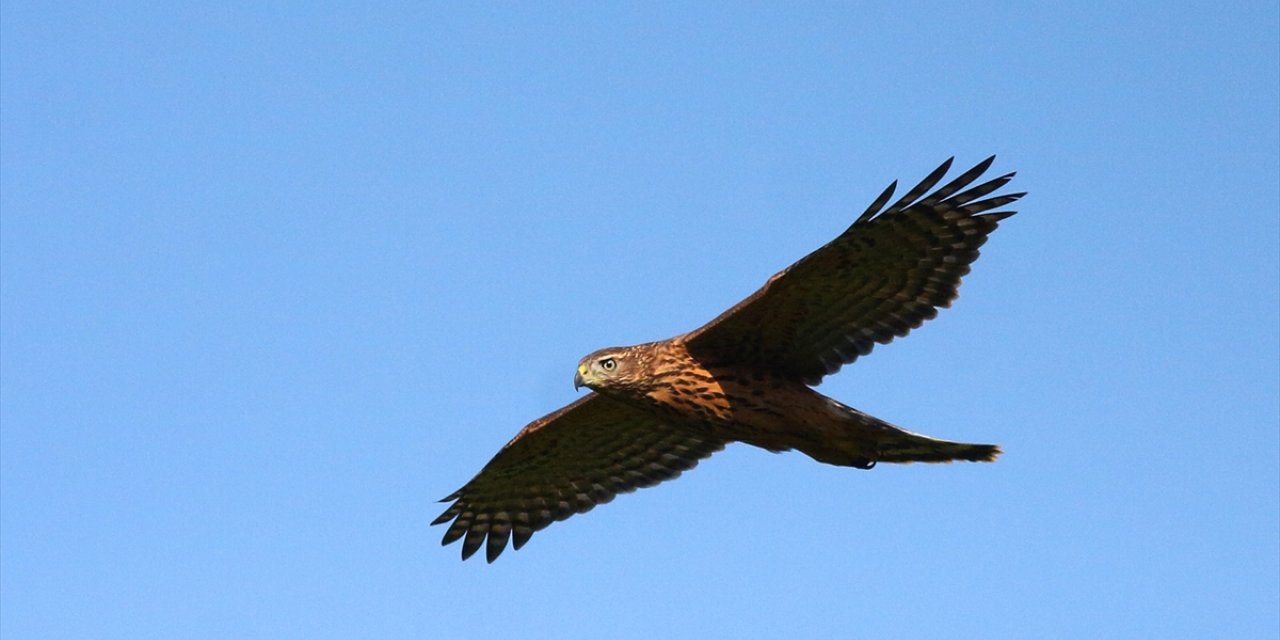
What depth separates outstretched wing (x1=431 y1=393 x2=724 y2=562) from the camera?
15.6 m

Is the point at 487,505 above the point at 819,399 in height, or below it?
above

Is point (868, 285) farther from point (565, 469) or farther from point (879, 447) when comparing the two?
point (565, 469)

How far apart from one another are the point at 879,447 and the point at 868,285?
123 centimetres

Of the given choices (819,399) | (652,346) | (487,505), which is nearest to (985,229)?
(819,399)

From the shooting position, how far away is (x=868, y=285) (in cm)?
1385

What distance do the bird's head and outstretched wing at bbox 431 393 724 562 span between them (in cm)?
95

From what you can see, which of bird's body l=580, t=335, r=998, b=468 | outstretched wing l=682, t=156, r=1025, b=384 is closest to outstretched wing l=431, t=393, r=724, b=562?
bird's body l=580, t=335, r=998, b=468

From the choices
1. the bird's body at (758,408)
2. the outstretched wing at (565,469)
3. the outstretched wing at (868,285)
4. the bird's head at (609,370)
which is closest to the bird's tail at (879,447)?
the bird's body at (758,408)

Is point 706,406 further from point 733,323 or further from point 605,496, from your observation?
point 605,496

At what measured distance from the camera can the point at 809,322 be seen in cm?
1401

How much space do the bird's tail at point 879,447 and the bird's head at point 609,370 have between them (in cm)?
142

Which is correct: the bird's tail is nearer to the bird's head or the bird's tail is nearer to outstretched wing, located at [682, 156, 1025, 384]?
outstretched wing, located at [682, 156, 1025, 384]

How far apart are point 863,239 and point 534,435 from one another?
12.0 ft

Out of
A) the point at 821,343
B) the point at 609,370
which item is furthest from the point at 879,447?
the point at 609,370
